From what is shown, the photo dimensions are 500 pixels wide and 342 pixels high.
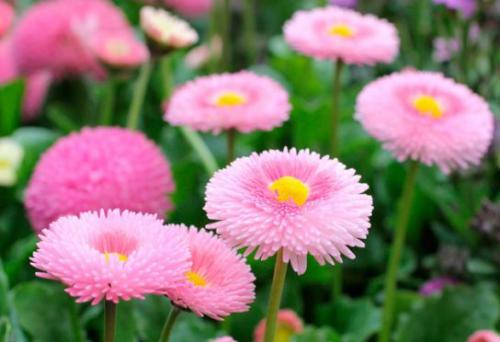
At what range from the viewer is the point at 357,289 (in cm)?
106

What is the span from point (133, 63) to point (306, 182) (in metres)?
0.53

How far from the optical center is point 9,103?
3.75 feet

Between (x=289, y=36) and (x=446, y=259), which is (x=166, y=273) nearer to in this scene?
(x=289, y=36)

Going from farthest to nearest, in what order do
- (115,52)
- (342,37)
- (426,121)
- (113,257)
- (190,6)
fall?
(190,6), (115,52), (342,37), (426,121), (113,257)

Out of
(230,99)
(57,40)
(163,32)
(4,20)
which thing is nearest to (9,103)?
(57,40)

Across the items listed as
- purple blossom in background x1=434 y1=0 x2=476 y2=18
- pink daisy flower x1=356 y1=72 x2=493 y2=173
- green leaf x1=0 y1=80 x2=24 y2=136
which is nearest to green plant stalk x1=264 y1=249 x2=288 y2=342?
pink daisy flower x1=356 y1=72 x2=493 y2=173

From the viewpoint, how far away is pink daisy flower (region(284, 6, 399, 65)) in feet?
2.65

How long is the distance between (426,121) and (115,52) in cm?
44

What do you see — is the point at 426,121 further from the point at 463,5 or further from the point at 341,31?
the point at 463,5

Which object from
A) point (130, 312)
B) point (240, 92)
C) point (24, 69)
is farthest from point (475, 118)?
point (24, 69)

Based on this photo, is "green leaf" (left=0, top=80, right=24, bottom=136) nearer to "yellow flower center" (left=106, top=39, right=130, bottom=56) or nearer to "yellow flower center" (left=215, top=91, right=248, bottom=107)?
"yellow flower center" (left=106, top=39, right=130, bottom=56)

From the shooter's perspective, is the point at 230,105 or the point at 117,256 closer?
the point at 117,256

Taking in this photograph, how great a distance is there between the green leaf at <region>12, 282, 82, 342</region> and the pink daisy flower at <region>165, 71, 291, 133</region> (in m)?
0.20

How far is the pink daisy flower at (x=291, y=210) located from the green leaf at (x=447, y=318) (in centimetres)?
39
